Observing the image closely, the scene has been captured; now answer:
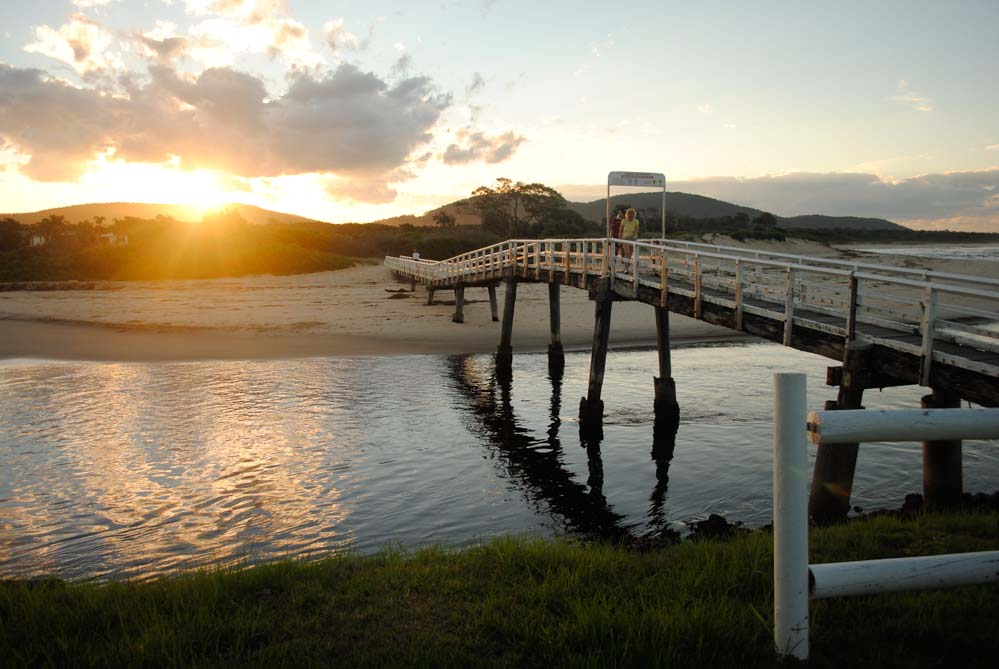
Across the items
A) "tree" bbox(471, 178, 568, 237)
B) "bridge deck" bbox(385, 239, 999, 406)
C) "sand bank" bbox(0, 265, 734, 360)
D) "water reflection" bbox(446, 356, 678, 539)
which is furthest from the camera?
"tree" bbox(471, 178, 568, 237)

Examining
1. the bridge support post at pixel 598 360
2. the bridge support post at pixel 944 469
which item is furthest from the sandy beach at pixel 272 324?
the bridge support post at pixel 944 469

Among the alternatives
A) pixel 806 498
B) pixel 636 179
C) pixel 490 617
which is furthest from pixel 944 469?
pixel 636 179

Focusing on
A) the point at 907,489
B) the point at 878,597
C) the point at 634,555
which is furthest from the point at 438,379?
the point at 878,597

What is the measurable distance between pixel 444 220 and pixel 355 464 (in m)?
92.3

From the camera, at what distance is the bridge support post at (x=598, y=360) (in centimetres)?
1531

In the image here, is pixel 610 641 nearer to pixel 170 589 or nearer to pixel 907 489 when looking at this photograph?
pixel 170 589

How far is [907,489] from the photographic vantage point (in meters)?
10.2

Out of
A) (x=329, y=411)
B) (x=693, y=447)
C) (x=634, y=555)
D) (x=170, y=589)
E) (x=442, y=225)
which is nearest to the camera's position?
(x=170, y=589)

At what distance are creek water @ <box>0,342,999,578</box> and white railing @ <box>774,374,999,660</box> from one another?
221 inches

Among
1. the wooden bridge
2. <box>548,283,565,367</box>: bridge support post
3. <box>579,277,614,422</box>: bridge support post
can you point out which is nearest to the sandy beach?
<box>548,283,565,367</box>: bridge support post

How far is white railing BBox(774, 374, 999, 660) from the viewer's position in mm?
3084

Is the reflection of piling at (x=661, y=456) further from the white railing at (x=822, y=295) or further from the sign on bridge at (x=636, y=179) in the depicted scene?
the sign on bridge at (x=636, y=179)

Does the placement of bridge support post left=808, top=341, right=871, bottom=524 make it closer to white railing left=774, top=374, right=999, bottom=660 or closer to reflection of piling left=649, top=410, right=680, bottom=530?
reflection of piling left=649, top=410, right=680, bottom=530

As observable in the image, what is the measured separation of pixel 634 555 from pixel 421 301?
113 ft
